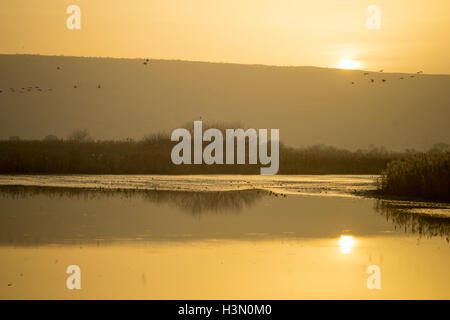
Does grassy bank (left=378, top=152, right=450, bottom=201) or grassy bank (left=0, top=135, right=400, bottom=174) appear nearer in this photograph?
grassy bank (left=378, top=152, right=450, bottom=201)

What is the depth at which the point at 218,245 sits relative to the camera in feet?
48.2

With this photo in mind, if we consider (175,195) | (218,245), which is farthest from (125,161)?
(218,245)

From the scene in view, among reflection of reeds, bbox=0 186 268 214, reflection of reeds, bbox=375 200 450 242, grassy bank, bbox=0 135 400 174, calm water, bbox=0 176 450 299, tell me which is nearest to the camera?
calm water, bbox=0 176 450 299

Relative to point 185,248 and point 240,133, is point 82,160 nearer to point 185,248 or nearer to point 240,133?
point 240,133

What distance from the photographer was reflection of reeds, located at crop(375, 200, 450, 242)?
17.0 m

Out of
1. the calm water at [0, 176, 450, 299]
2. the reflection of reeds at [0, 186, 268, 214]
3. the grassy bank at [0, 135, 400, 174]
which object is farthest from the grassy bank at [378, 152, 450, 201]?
the grassy bank at [0, 135, 400, 174]

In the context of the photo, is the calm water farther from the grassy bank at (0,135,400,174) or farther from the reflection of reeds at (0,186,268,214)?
the grassy bank at (0,135,400,174)

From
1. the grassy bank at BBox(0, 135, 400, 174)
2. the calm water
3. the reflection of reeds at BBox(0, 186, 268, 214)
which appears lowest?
the calm water

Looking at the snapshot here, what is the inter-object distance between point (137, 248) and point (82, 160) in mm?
23890

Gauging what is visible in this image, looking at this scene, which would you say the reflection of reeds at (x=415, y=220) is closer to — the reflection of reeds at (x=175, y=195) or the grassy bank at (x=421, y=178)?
the grassy bank at (x=421, y=178)

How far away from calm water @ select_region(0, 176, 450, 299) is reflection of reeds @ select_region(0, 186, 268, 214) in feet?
0.18

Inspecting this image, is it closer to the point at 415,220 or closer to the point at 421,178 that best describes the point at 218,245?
the point at 415,220

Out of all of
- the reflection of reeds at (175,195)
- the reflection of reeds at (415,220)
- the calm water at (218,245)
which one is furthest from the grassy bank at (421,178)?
the reflection of reeds at (175,195)

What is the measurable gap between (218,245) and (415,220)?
6.06 m
